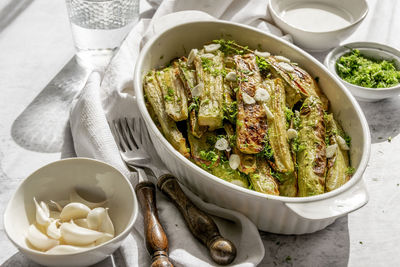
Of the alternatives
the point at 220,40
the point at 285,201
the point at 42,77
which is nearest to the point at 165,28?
the point at 220,40

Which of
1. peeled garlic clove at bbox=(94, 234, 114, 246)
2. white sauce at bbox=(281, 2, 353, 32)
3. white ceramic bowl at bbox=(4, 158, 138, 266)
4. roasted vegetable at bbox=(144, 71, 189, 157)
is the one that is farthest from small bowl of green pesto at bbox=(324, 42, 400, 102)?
peeled garlic clove at bbox=(94, 234, 114, 246)

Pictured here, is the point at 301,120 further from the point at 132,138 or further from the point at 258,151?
the point at 132,138

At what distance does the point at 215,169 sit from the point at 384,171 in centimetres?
74

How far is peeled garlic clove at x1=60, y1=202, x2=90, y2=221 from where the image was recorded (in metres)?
1.52

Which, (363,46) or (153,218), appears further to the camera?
(363,46)

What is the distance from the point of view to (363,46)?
2.33m

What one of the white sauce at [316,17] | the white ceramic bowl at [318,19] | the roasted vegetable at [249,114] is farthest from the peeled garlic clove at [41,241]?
the white sauce at [316,17]

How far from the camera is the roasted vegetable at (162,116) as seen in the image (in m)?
1.72

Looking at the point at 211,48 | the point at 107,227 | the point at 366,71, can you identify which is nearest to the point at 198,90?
the point at 211,48

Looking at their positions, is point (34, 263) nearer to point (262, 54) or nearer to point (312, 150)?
point (312, 150)

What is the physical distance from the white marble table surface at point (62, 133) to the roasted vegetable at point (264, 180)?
204mm

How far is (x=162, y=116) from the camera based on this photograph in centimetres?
181

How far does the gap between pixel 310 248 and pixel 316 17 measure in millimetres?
1343

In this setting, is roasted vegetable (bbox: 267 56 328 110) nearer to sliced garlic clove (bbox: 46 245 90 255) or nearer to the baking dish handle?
the baking dish handle
